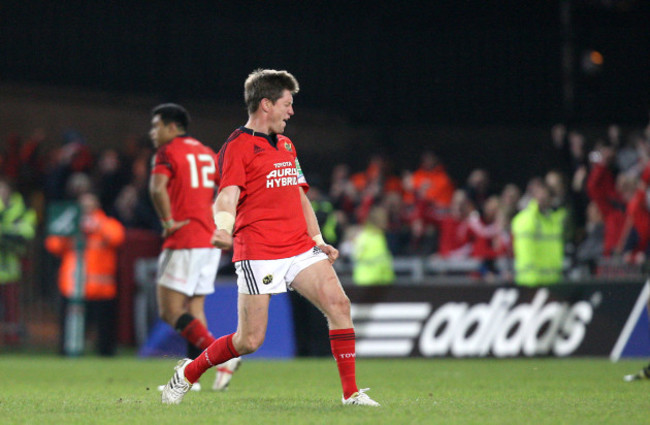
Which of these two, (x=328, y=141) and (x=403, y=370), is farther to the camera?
(x=328, y=141)

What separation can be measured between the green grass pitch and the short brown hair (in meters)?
2.06

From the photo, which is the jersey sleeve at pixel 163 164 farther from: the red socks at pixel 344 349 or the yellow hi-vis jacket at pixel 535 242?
the yellow hi-vis jacket at pixel 535 242

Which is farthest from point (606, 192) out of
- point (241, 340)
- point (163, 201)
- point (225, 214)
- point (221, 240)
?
point (221, 240)

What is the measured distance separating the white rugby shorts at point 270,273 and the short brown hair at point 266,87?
1.04 metres

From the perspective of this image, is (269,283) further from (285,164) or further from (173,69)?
(173,69)

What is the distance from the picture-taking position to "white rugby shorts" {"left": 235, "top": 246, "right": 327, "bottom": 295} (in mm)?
6996

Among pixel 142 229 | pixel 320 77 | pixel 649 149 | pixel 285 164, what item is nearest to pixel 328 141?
pixel 320 77

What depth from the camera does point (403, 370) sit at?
476 inches

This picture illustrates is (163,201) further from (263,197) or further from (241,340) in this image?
Answer: (241,340)

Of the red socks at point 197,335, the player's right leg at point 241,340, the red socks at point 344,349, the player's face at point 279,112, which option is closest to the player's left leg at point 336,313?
the red socks at point 344,349

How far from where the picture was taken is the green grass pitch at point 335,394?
6.49 m

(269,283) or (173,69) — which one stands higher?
(173,69)

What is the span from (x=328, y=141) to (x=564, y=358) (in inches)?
464

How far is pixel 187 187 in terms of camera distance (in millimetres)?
9539
